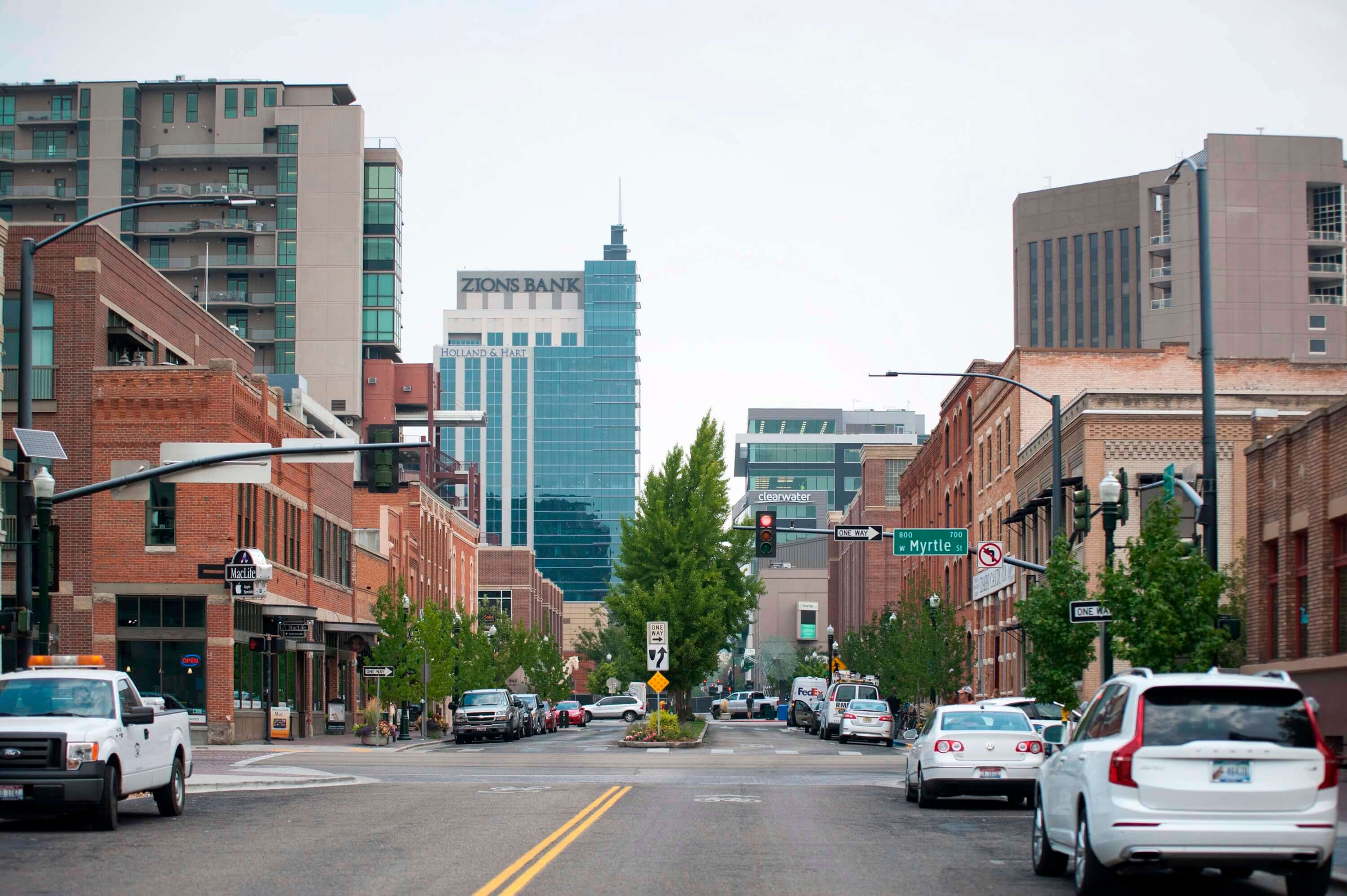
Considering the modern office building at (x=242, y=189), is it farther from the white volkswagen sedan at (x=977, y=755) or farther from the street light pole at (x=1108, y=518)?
the white volkswagen sedan at (x=977, y=755)

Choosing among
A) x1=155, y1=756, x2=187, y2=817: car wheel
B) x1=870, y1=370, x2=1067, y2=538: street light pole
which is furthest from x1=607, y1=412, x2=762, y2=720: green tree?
x1=155, y1=756, x2=187, y2=817: car wheel

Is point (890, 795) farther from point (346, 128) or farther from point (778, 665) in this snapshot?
point (778, 665)

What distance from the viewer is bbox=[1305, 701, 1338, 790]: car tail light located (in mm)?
12297

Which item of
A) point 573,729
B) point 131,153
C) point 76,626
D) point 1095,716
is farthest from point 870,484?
point 1095,716

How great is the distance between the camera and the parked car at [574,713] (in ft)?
291

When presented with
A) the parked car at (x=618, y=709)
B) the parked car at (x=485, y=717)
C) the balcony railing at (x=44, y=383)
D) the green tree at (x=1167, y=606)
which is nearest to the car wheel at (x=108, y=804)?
the green tree at (x=1167, y=606)

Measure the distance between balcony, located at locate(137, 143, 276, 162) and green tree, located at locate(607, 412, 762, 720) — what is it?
5119 cm

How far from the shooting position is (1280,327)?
96438 millimetres

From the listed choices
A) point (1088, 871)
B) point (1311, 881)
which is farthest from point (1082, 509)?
point (1088, 871)

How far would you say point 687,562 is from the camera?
59.3 metres

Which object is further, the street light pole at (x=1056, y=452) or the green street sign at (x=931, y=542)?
the green street sign at (x=931, y=542)

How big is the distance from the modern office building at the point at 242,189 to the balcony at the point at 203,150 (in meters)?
0.09

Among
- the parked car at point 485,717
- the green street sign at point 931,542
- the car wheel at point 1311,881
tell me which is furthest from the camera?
the parked car at point 485,717

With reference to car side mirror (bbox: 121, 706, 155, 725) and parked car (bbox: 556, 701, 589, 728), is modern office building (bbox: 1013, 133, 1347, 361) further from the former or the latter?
car side mirror (bbox: 121, 706, 155, 725)
